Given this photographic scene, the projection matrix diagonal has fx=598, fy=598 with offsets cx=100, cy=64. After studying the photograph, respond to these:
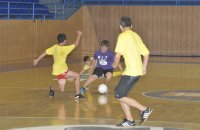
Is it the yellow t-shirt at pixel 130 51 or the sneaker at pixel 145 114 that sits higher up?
the yellow t-shirt at pixel 130 51

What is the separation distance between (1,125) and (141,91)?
641 cm

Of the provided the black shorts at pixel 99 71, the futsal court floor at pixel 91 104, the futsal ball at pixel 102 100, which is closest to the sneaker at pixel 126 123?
the futsal court floor at pixel 91 104

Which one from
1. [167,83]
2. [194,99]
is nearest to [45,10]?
[167,83]

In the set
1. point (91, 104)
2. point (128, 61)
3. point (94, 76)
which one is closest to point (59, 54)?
point (94, 76)

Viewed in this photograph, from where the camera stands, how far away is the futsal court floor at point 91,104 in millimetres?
11383

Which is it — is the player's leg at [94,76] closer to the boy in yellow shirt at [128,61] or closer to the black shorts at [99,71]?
the black shorts at [99,71]

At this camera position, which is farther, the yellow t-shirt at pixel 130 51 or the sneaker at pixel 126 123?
the sneaker at pixel 126 123

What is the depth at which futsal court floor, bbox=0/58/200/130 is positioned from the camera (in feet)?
37.3

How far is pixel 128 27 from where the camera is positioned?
428 inches

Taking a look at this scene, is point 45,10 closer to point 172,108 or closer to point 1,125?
point 172,108

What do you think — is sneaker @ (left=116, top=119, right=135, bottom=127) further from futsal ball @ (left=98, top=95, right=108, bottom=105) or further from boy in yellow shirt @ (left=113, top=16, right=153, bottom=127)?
futsal ball @ (left=98, top=95, right=108, bottom=105)

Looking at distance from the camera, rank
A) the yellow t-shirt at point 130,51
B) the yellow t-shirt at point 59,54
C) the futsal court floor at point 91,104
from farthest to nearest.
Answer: the yellow t-shirt at point 59,54 < the futsal court floor at point 91,104 < the yellow t-shirt at point 130,51

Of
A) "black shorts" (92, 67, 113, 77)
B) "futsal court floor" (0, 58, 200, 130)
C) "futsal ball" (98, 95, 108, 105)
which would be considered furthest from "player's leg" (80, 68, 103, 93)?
"futsal ball" (98, 95, 108, 105)

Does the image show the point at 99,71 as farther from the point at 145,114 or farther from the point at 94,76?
the point at 145,114
